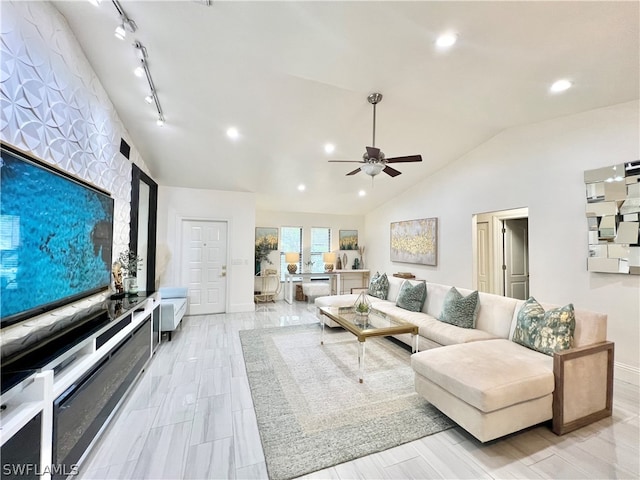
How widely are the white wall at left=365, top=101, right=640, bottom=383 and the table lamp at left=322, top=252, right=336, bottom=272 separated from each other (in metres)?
2.96

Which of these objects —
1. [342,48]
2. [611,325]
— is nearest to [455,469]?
[611,325]

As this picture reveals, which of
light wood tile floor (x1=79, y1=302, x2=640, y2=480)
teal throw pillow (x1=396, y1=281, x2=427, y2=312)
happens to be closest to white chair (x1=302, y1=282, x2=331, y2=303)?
teal throw pillow (x1=396, y1=281, x2=427, y2=312)

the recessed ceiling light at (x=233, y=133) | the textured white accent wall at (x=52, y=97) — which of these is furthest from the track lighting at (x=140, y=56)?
the recessed ceiling light at (x=233, y=133)

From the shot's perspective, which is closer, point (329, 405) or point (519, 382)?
point (519, 382)

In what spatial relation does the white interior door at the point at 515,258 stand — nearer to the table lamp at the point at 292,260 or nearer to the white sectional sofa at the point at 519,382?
the white sectional sofa at the point at 519,382

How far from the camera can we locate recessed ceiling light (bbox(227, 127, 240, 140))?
12.6 feet

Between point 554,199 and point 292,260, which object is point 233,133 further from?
point 554,199

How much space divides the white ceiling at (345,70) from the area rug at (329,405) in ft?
10.3

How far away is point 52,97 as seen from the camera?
6.87 ft

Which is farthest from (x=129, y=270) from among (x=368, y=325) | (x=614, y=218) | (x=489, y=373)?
(x=614, y=218)

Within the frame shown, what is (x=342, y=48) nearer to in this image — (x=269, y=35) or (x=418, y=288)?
(x=269, y=35)

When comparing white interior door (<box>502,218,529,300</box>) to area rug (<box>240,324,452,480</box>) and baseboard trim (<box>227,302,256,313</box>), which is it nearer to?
area rug (<box>240,324,452,480</box>)

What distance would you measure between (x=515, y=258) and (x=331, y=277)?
4.32 meters

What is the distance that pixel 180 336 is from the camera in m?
4.23
